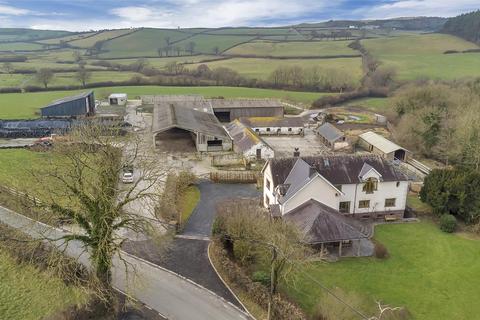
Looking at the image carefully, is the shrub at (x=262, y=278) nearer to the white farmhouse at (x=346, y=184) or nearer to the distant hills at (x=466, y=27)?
the white farmhouse at (x=346, y=184)

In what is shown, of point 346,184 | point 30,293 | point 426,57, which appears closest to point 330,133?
point 346,184

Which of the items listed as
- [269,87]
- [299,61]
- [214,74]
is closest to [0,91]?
[214,74]

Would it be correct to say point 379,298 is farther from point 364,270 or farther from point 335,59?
point 335,59

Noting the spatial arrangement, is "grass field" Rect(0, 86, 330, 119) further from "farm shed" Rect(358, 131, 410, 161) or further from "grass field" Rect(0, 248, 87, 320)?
"grass field" Rect(0, 248, 87, 320)

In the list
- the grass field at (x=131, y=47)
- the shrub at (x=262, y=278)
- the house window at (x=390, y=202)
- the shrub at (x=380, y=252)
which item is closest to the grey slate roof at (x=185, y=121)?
the house window at (x=390, y=202)

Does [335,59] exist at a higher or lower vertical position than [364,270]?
higher

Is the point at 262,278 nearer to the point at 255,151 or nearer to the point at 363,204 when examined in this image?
the point at 363,204
